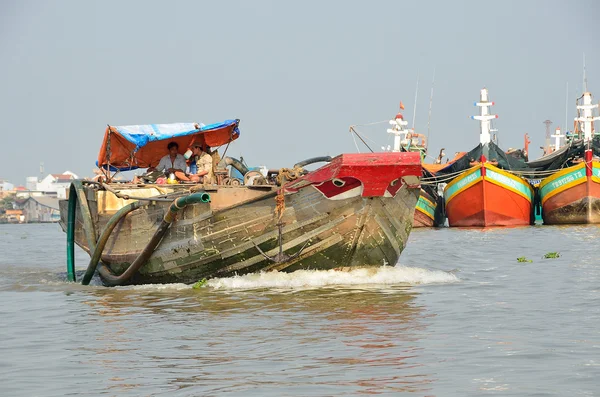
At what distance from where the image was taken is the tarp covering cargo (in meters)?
14.1

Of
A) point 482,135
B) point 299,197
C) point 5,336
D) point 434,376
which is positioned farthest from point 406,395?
point 482,135

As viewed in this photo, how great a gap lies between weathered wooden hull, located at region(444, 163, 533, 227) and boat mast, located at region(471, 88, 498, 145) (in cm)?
238

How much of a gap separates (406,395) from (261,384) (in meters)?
1.07

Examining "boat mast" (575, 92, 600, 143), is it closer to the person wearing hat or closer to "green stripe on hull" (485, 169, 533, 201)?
"green stripe on hull" (485, 169, 533, 201)

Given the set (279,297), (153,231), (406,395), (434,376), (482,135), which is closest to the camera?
(406,395)

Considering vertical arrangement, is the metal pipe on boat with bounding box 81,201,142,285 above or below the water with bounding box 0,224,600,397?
above

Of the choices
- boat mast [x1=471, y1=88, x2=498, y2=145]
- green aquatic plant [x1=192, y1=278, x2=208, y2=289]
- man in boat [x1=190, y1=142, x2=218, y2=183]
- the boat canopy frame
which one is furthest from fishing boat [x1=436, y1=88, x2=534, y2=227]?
green aquatic plant [x1=192, y1=278, x2=208, y2=289]

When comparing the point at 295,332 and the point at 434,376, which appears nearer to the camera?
the point at 434,376

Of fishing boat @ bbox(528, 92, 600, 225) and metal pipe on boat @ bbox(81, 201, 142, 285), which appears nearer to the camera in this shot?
metal pipe on boat @ bbox(81, 201, 142, 285)

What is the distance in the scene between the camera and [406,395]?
6203 mm

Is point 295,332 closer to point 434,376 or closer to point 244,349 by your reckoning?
point 244,349

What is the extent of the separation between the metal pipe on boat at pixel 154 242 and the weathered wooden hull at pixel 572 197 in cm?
2243

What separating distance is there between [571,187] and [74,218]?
2224cm

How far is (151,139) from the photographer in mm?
14109
